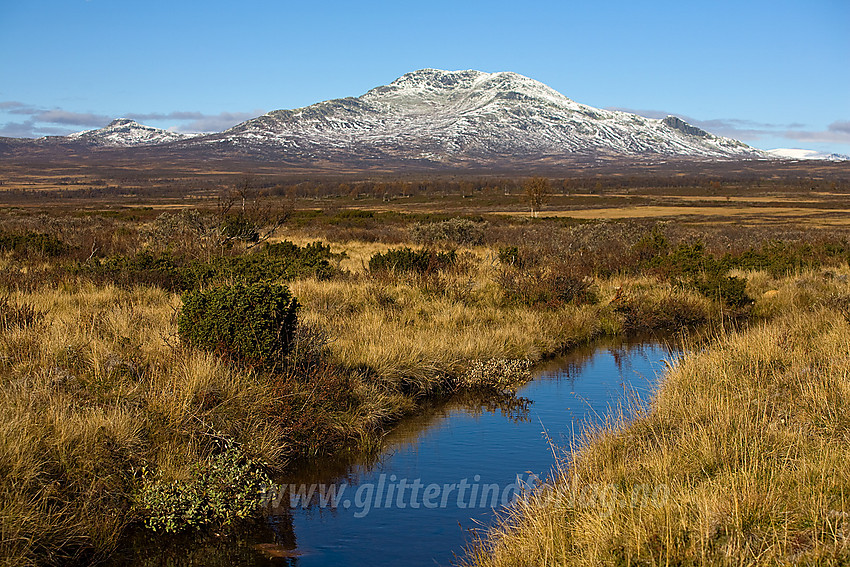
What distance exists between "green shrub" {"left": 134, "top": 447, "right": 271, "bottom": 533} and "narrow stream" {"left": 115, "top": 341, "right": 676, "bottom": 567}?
0.23 metres

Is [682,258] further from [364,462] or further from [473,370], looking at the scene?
[364,462]

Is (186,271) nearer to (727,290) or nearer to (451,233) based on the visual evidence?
(727,290)

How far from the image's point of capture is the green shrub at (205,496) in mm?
6681

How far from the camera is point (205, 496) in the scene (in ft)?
22.8

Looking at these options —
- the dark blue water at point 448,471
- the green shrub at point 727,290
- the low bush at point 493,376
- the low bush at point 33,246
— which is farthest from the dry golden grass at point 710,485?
the low bush at point 33,246

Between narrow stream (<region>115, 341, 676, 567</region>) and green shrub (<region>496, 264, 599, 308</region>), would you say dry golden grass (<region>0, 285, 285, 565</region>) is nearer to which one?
narrow stream (<region>115, 341, 676, 567</region>)

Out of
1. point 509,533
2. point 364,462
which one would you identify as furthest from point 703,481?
point 364,462

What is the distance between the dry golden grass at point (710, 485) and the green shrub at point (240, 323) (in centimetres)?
394

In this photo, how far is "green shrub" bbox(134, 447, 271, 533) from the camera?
6.68 meters

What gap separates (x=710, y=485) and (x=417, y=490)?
3.18 m

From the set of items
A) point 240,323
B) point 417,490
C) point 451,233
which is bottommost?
point 417,490

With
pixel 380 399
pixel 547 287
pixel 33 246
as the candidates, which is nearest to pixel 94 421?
pixel 380 399

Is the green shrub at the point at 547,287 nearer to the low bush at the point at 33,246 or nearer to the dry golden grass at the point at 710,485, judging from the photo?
the dry golden grass at the point at 710,485

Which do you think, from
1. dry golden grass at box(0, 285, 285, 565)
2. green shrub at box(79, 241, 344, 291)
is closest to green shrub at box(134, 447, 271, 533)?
dry golden grass at box(0, 285, 285, 565)
